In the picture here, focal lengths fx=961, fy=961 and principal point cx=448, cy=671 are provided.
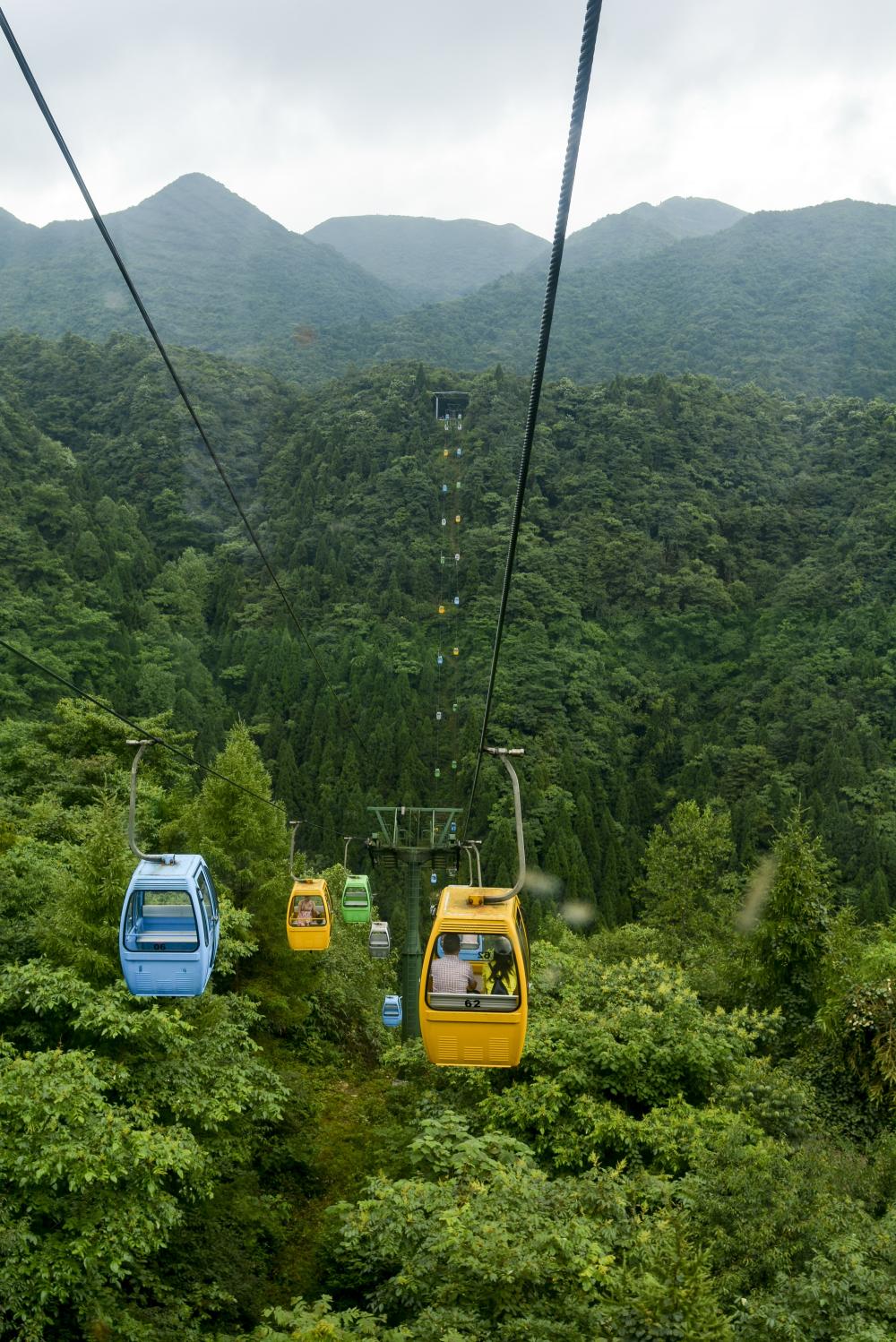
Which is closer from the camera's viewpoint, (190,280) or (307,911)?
(307,911)

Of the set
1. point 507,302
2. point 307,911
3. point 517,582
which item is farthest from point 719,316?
point 307,911

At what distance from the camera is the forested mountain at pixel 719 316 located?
14212cm

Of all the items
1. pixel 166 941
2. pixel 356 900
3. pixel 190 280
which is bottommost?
pixel 356 900

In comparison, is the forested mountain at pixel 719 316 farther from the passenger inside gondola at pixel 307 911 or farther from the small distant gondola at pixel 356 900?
the passenger inside gondola at pixel 307 911

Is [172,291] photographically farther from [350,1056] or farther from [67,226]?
[350,1056]

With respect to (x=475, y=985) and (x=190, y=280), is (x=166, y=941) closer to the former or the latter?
(x=475, y=985)

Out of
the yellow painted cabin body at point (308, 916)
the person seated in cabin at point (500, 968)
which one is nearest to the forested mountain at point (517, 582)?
the yellow painted cabin body at point (308, 916)

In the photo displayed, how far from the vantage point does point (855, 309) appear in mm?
153750

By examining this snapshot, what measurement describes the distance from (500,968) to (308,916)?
33.2 feet

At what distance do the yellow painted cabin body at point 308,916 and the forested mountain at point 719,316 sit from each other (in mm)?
125688

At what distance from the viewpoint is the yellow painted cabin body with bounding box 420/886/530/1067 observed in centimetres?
750

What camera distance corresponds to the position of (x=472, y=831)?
64.1 m

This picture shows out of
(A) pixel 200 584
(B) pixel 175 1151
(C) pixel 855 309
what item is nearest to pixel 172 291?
(A) pixel 200 584

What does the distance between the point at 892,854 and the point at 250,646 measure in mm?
48826
